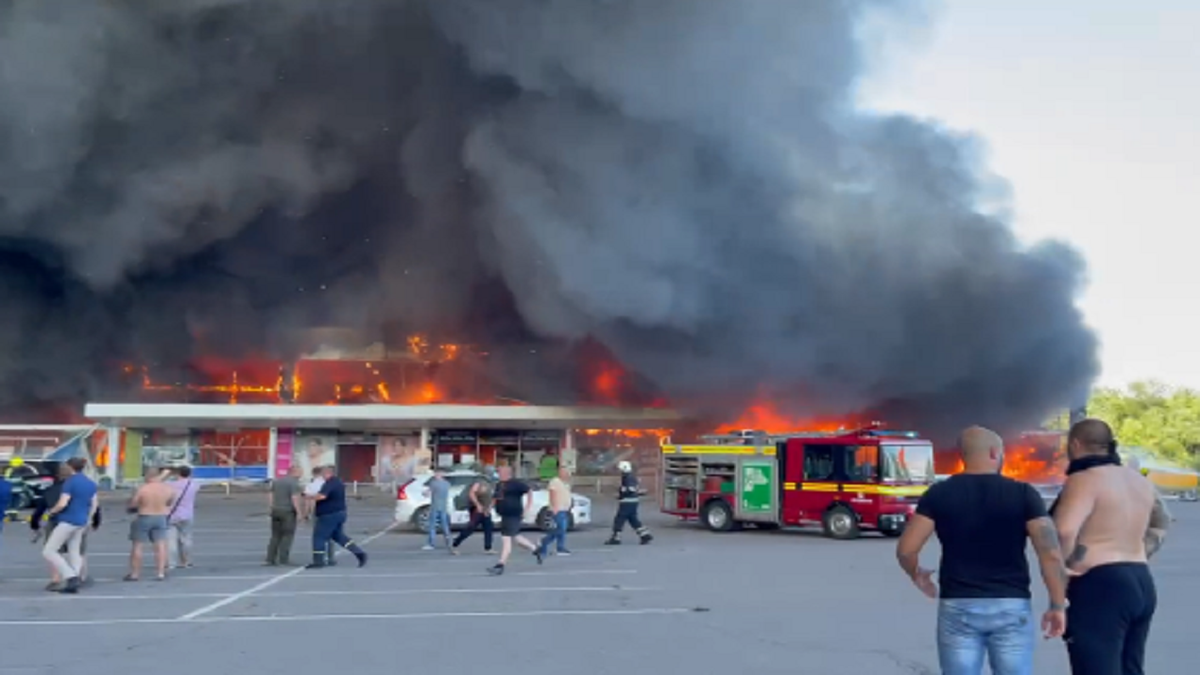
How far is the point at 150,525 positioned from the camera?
41.2 ft

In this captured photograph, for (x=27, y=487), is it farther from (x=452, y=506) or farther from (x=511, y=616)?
(x=511, y=616)

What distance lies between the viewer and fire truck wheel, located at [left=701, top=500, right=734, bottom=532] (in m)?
20.4

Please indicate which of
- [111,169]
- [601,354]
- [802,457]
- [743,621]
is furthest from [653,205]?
[743,621]

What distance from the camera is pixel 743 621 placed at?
917 cm

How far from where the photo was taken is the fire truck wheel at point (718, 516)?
2039 centimetres

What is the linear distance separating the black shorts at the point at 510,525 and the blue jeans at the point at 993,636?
909 cm

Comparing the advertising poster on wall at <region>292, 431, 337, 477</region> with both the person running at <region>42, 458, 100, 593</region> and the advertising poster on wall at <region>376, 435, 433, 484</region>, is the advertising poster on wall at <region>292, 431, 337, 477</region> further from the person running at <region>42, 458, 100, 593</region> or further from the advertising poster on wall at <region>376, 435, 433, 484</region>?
the person running at <region>42, 458, 100, 593</region>

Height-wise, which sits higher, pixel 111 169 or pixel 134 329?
pixel 111 169

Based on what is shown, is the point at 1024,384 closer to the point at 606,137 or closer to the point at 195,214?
the point at 606,137

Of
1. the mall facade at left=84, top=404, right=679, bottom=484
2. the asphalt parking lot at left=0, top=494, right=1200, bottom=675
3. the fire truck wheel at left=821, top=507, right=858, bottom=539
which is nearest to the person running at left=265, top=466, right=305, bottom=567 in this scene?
the asphalt parking lot at left=0, top=494, right=1200, bottom=675

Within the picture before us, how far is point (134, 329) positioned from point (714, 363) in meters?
19.3

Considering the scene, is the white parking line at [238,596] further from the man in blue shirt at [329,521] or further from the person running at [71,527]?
the person running at [71,527]

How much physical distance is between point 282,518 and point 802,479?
30.1 feet

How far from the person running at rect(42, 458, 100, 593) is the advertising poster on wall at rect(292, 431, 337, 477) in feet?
77.3
